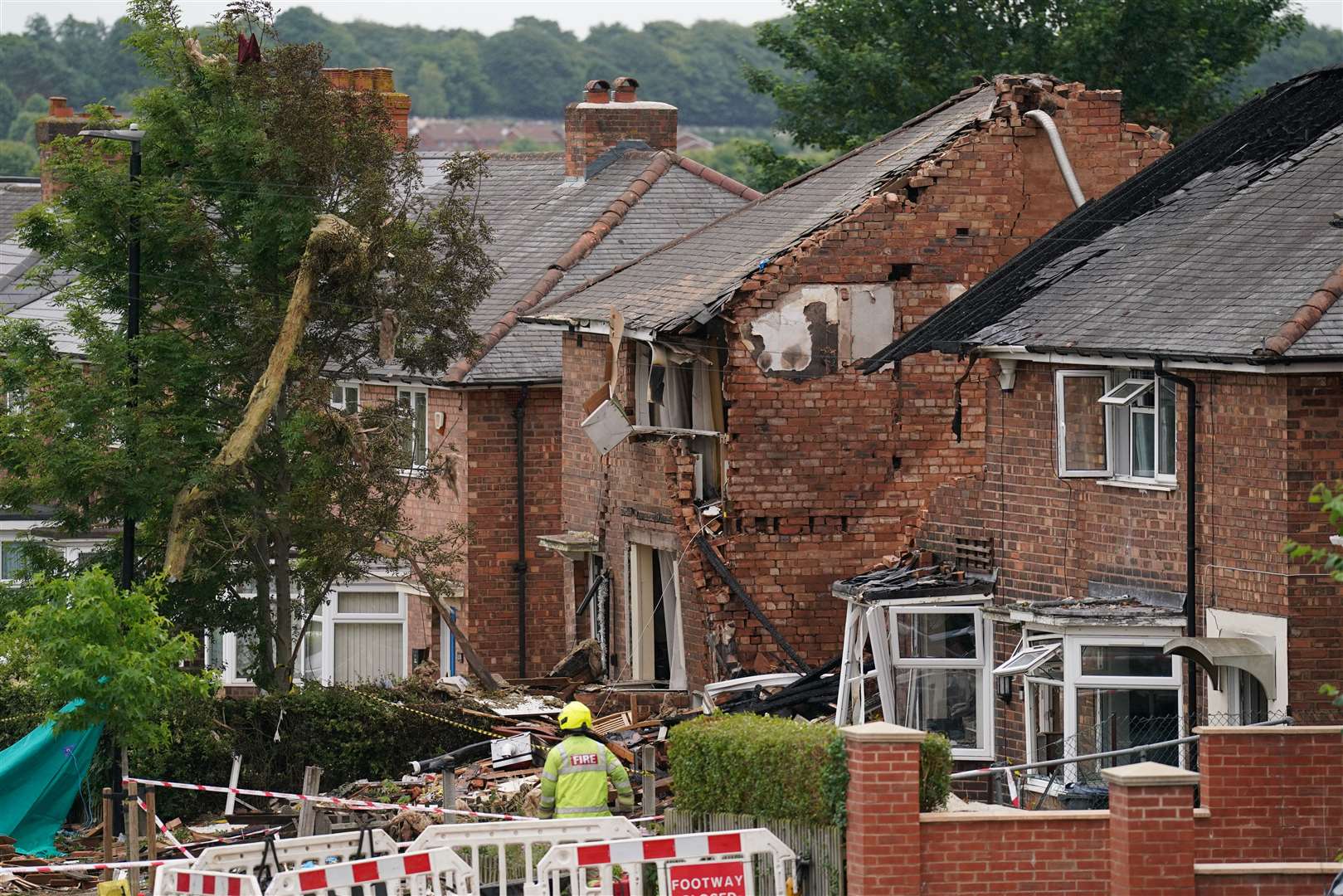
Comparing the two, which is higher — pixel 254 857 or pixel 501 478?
pixel 501 478

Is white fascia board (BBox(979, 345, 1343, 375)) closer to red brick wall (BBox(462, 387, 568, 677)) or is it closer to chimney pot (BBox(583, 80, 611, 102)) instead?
red brick wall (BBox(462, 387, 568, 677))

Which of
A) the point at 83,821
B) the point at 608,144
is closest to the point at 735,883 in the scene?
the point at 83,821

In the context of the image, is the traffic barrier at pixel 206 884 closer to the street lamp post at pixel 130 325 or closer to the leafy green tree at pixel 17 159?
the street lamp post at pixel 130 325

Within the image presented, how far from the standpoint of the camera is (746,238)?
28.5m

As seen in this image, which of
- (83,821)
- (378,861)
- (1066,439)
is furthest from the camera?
(83,821)

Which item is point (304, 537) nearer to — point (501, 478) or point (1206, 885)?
point (501, 478)

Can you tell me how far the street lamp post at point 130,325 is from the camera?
78.9 feet

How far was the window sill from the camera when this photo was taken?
67.8 feet

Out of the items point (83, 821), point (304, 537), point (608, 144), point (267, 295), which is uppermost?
point (608, 144)

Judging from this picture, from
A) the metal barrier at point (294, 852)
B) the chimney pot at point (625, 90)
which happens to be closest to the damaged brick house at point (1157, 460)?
the metal barrier at point (294, 852)

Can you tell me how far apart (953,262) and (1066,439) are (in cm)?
512

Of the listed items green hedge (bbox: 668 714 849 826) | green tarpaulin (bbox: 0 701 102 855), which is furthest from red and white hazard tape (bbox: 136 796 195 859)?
green hedge (bbox: 668 714 849 826)

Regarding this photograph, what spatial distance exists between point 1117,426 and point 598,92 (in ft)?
62.7

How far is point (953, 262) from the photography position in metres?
26.5
